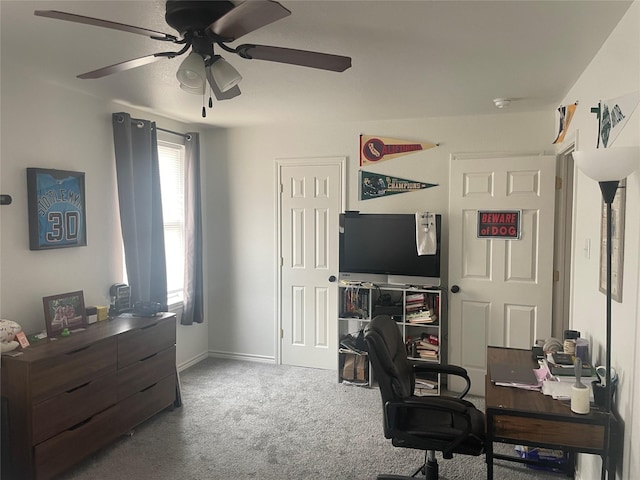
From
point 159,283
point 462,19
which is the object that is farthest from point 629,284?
point 159,283

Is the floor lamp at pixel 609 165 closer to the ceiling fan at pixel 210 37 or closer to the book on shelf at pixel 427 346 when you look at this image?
the ceiling fan at pixel 210 37

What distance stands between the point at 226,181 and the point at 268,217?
60 centimetres

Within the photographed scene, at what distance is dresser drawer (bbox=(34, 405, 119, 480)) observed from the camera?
8.48 ft

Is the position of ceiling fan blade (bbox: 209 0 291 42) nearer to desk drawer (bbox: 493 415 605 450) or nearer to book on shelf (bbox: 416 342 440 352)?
desk drawer (bbox: 493 415 605 450)

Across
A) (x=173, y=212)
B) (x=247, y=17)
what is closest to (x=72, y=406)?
(x=173, y=212)

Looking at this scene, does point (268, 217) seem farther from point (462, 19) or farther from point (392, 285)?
point (462, 19)

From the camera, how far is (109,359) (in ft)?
9.94

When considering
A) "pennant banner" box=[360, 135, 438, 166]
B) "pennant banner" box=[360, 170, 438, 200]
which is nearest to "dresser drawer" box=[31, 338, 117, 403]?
"pennant banner" box=[360, 170, 438, 200]

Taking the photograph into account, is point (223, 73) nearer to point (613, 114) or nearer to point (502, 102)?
point (613, 114)

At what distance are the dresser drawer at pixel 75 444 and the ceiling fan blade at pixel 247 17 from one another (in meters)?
2.37

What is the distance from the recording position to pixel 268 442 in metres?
3.19

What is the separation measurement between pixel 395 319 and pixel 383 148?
1.57m

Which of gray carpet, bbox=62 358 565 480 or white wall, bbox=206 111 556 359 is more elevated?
white wall, bbox=206 111 556 359

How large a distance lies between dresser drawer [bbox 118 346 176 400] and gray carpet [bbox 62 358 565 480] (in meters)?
0.32
